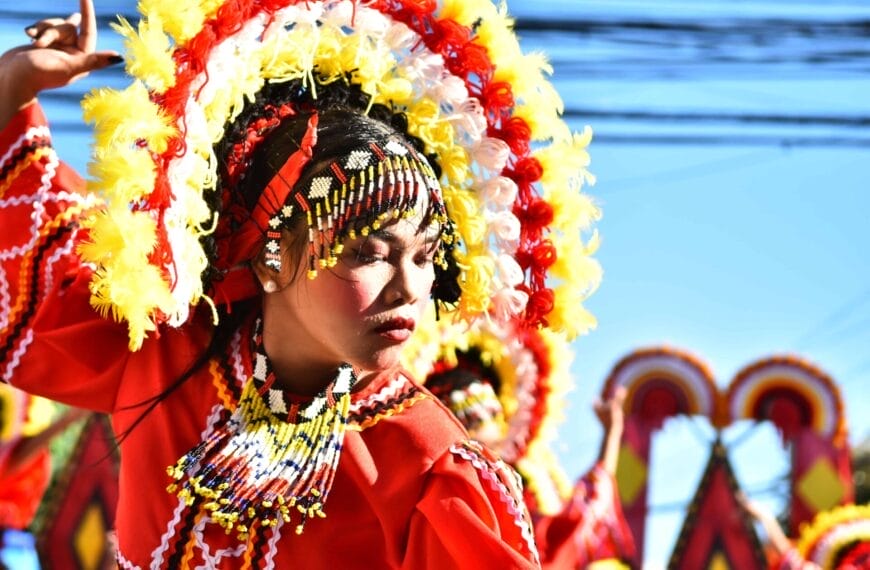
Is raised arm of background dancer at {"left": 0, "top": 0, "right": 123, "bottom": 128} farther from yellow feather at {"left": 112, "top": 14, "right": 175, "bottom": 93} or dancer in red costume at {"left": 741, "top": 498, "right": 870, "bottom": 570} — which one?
dancer in red costume at {"left": 741, "top": 498, "right": 870, "bottom": 570}

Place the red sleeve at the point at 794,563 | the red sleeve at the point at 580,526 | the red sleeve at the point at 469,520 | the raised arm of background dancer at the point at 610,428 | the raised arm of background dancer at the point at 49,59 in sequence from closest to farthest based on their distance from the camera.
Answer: the red sleeve at the point at 469,520 → the raised arm of background dancer at the point at 49,59 → the red sleeve at the point at 580,526 → the raised arm of background dancer at the point at 610,428 → the red sleeve at the point at 794,563

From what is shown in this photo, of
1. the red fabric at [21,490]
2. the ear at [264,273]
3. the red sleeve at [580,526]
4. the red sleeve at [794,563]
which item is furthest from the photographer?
the red fabric at [21,490]

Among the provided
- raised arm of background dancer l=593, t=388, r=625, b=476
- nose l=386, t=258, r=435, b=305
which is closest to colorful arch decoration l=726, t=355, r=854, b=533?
raised arm of background dancer l=593, t=388, r=625, b=476

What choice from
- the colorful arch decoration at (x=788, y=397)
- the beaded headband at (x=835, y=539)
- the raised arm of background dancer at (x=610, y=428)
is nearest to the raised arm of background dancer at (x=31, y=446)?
the raised arm of background dancer at (x=610, y=428)

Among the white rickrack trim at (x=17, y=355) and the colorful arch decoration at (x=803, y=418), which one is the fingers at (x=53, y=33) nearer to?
the white rickrack trim at (x=17, y=355)

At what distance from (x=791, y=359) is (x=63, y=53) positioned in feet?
16.4

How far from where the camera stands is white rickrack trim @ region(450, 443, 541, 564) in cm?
201

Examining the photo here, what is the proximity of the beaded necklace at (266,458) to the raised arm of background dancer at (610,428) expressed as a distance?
123 cm

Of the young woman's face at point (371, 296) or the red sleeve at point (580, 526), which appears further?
the red sleeve at point (580, 526)

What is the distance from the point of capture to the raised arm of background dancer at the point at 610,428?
332 cm

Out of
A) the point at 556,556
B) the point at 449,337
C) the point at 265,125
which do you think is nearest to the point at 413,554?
the point at 556,556

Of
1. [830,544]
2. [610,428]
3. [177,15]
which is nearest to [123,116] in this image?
[177,15]

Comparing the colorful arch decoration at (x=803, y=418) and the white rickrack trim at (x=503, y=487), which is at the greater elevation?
the white rickrack trim at (x=503, y=487)

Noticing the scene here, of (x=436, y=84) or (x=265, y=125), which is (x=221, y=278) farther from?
(x=436, y=84)
